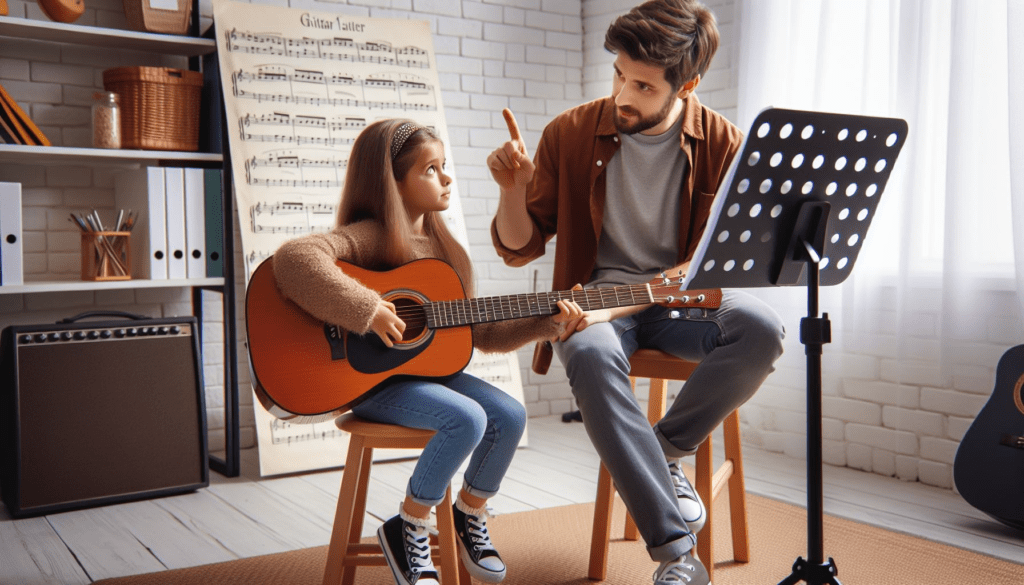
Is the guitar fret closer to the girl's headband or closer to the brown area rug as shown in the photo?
the girl's headband

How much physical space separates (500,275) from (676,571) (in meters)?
2.23

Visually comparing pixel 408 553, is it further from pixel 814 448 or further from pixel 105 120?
pixel 105 120

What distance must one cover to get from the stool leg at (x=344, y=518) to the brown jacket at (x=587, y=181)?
0.51 metres

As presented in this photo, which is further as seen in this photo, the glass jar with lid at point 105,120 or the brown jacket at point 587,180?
the glass jar with lid at point 105,120

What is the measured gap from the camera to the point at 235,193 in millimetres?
2982

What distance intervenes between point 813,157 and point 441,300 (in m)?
0.74

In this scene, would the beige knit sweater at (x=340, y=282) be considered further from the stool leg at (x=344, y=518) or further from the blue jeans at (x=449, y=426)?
the stool leg at (x=344, y=518)

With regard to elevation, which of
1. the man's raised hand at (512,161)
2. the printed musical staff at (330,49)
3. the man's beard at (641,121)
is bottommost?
the man's raised hand at (512,161)

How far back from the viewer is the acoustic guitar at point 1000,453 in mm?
2305

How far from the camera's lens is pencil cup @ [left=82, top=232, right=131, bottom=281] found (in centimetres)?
277


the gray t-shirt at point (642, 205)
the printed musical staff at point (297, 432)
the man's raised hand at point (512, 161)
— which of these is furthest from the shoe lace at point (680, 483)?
the printed musical staff at point (297, 432)

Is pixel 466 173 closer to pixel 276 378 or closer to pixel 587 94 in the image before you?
pixel 587 94

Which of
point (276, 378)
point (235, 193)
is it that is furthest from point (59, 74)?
point (276, 378)

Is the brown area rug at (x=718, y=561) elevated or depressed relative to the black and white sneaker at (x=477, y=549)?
depressed
